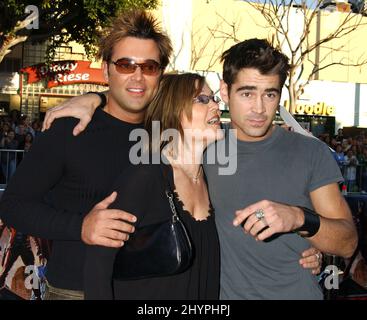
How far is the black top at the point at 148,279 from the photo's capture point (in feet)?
6.72

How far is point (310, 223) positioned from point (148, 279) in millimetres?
725

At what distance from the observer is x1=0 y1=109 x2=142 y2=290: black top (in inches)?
90.4

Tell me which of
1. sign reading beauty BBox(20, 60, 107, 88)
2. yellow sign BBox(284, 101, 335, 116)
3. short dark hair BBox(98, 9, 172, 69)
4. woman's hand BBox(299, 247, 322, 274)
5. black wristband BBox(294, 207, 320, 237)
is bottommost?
woman's hand BBox(299, 247, 322, 274)

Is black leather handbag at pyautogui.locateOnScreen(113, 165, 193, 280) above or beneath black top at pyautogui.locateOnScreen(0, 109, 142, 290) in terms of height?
beneath

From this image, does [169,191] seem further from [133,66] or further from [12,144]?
[12,144]

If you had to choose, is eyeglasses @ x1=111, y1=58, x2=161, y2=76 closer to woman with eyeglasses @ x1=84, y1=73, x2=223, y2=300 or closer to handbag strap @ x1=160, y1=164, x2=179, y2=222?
woman with eyeglasses @ x1=84, y1=73, x2=223, y2=300

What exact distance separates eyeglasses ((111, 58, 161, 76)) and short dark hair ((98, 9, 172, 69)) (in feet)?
0.27

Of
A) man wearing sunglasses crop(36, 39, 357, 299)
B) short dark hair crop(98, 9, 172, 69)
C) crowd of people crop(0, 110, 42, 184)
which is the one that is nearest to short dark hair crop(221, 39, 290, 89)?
man wearing sunglasses crop(36, 39, 357, 299)

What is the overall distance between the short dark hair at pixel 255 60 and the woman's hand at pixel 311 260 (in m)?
0.84

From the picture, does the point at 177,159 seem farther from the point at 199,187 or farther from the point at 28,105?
the point at 28,105

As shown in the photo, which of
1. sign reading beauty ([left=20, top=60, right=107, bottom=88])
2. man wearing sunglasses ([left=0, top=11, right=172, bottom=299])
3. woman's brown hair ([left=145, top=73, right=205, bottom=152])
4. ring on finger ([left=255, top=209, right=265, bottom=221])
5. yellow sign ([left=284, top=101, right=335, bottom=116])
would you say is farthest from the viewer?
yellow sign ([left=284, top=101, right=335, bottom=116])

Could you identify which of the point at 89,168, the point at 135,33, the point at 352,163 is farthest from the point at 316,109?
the point at 89,168

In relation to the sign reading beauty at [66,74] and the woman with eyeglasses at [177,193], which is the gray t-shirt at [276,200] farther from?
the sign reading beauty at [66,74]

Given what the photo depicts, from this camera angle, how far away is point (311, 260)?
7.79 ft
